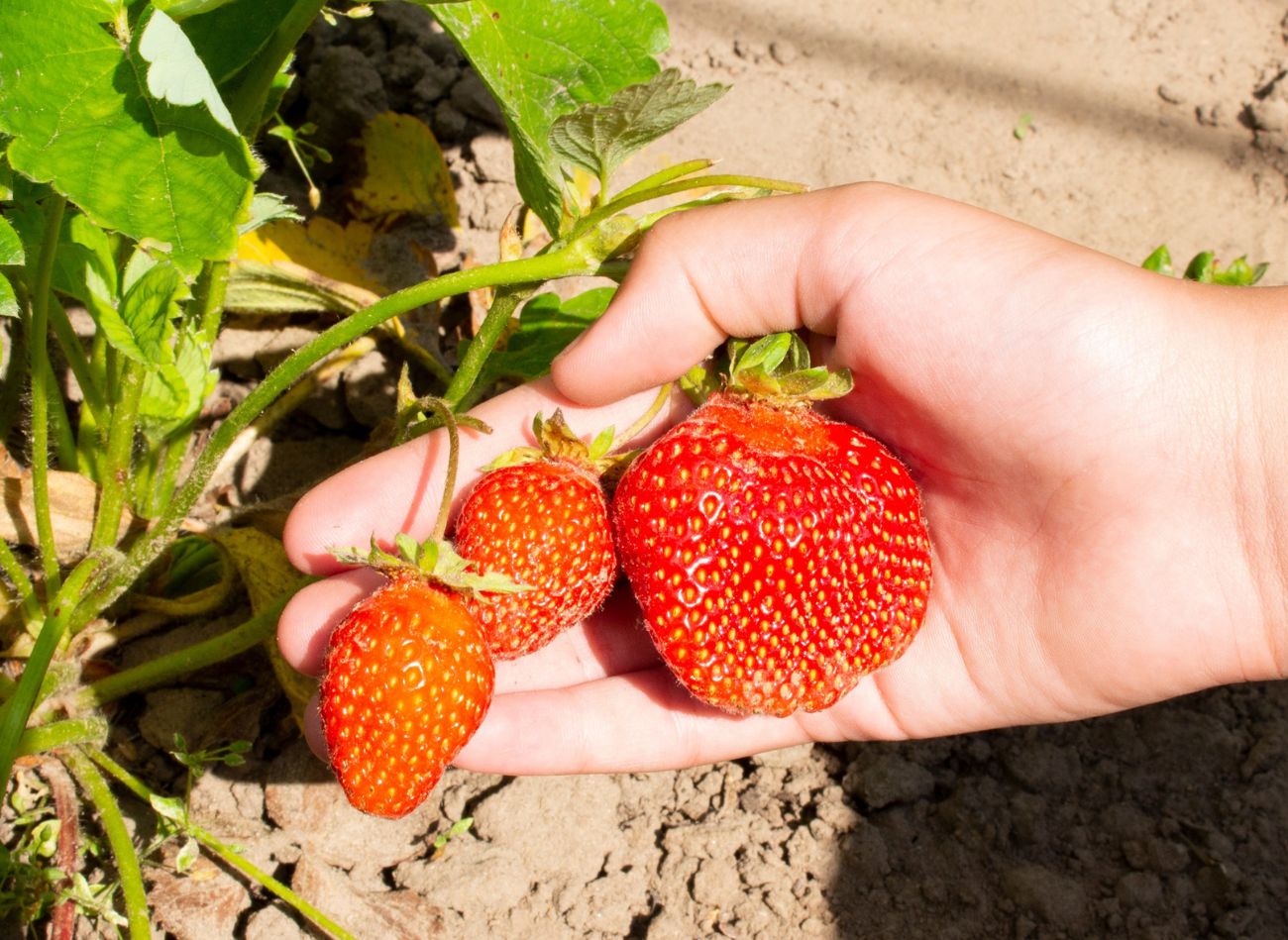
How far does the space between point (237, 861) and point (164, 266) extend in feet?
3.29

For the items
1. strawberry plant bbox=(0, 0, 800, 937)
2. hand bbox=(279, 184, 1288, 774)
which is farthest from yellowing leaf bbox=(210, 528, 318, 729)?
hand bbox=(279, 184, 1288, 774)

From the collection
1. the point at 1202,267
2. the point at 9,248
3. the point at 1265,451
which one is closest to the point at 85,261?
the point at 9,248

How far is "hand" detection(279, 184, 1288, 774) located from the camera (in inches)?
69.7

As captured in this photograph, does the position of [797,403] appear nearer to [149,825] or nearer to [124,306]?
[124,306]

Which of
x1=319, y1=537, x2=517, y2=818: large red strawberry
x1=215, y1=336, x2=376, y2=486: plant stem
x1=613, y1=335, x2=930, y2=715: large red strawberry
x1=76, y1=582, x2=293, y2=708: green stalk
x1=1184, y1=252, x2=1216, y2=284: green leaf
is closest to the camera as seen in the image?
x1=319, y1=537, x2=517, y2=818: large red strawberry

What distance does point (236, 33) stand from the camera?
1609mm

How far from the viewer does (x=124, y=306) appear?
186 cm

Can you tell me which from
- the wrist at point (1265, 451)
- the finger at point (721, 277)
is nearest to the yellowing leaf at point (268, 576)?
the finger at point (721, 277)

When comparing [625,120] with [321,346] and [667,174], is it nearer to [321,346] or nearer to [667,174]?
[667,174]

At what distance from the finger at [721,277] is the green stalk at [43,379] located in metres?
0.77

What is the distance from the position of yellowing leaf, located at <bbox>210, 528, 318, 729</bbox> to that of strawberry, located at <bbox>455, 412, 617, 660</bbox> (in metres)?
0.51

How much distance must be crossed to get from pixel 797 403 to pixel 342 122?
1.69m

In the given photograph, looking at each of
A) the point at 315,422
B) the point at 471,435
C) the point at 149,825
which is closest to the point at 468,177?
the point at 315,422

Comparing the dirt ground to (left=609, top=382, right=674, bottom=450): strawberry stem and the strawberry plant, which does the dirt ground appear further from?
(left=609, top=382, right=674, bottom=450): strawberry stem
